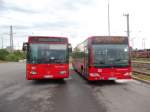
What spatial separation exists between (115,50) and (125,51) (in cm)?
57

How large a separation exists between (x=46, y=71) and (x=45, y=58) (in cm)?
76

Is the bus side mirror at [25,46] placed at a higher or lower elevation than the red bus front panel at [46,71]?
higher

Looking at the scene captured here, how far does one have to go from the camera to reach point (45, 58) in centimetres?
1561

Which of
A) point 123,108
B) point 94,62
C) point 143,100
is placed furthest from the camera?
point 94,62

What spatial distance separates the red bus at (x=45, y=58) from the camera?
15453mm

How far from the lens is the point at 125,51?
1491 cm

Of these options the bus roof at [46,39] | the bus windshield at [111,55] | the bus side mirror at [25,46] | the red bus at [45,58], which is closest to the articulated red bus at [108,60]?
the bus windshield at [111,55]

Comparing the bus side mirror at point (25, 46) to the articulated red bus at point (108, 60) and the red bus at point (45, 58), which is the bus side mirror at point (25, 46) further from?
the articulated red bus at point (108, 60)

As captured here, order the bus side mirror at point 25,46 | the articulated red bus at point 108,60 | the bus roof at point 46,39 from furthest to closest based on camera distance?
the bus roof at point 46,39
the bus side mirror at point 25,46
the articulated red bus at point 108,60

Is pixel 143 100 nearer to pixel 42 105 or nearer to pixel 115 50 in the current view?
pixel 42 105

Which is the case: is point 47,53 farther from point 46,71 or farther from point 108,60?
point 108,60

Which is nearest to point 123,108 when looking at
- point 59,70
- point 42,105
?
point 42,105

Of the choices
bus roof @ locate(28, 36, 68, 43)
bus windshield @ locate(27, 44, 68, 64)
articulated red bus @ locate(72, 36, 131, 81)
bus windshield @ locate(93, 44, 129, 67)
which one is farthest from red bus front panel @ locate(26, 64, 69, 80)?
bus windshield @ locate(93, 44, 129, 67)

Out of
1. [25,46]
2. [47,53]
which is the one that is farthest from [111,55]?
[25,46]
